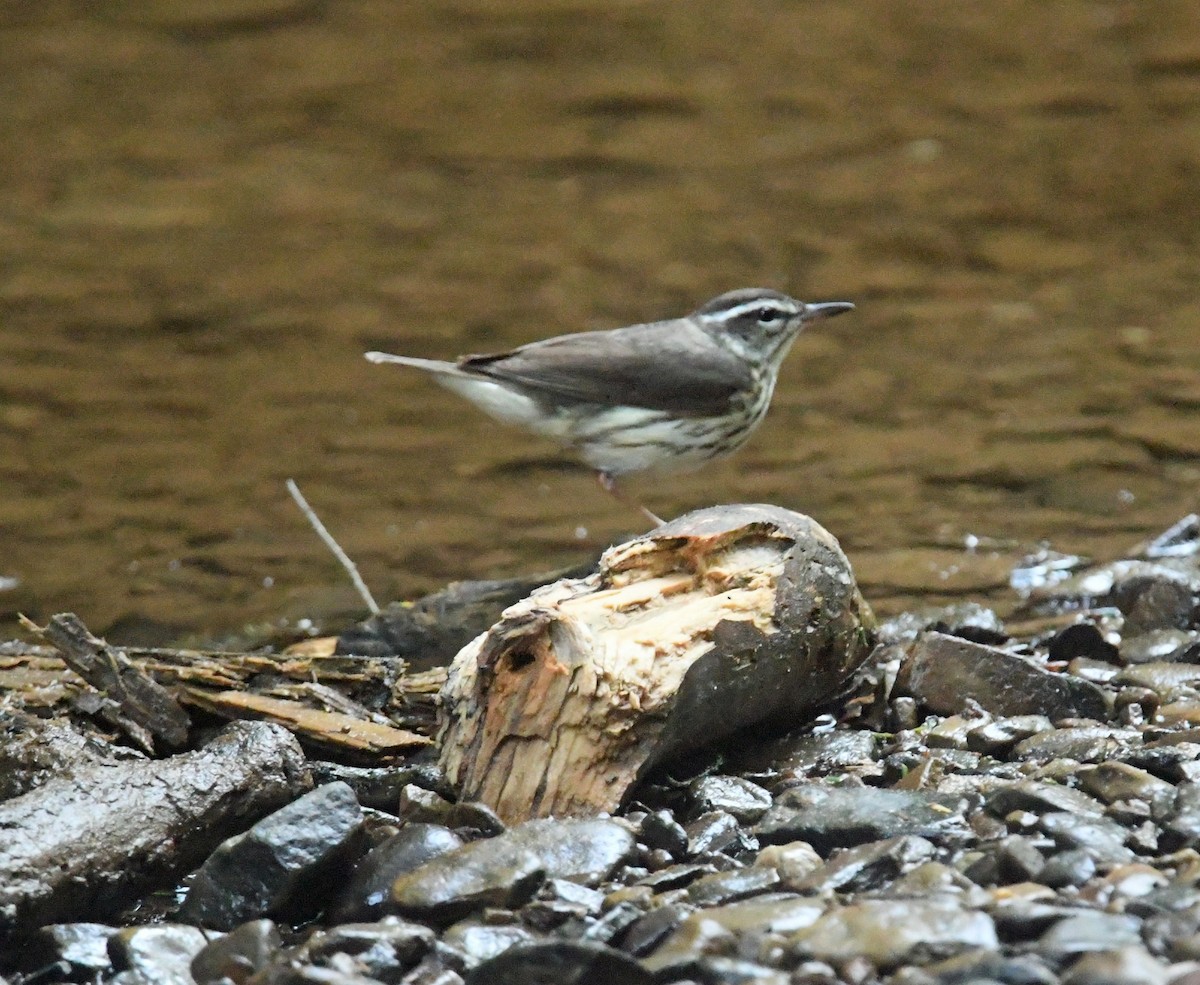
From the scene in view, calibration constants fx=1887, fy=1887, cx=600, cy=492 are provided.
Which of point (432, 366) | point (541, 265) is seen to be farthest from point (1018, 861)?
point (541, 265)

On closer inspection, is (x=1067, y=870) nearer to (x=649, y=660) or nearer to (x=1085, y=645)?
(x=649, y=660)

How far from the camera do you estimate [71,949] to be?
165 inches

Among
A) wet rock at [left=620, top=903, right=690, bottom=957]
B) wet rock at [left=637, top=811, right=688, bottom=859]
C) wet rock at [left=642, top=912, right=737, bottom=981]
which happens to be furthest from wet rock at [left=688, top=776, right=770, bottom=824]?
wet rock at [left=642, top=912, right=737, bottom=981]

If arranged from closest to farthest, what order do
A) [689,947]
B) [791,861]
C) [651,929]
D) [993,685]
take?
[689,947], [651,929], [791,861], [993,685]

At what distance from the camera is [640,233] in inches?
476

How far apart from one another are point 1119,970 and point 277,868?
1981 mm

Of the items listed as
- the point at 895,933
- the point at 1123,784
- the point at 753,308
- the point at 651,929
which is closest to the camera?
the point at 895,933

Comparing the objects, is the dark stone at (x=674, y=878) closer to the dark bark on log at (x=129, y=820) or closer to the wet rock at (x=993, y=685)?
the dark bark on log at (x=129, y=820)

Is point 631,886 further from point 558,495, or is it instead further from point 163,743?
point 558,495

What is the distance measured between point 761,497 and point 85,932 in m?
4.68

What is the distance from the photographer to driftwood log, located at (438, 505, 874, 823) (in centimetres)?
467

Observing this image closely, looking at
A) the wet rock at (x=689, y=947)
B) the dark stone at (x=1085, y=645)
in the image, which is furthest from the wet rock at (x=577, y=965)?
the dark stone at (x=1085, y=645)

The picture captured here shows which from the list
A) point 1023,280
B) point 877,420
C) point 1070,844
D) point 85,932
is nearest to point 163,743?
point 85,932

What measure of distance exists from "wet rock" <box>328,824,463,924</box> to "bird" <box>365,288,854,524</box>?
283cm
